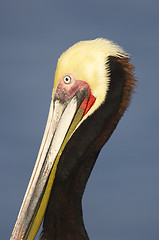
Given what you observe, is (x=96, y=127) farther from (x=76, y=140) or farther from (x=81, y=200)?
(x=81, y=200)

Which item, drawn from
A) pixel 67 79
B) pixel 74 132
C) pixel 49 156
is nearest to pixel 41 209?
pixel 49 156

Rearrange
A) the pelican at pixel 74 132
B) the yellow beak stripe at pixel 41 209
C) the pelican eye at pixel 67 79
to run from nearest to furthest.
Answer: the pelican at pixel 74 132 → the yellow beak stripe at pixel 41 209 → the pelican eye at pixel 67 79

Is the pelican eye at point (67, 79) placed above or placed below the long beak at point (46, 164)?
above

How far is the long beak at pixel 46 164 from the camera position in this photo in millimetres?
Answer: 6230

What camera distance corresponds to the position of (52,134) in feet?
20.9

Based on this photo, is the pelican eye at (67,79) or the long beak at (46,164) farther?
the pelican eye at (67,79)

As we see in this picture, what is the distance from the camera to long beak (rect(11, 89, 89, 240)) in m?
6.23

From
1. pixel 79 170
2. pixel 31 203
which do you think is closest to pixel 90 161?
pixel 79 170

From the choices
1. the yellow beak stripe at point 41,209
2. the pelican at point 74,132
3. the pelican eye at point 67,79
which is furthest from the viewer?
the pelican eye at point 67,79

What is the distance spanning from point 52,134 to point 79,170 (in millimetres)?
696

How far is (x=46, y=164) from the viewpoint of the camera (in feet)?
20.6

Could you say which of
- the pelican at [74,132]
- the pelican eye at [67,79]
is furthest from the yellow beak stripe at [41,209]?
the pelican eye at [67,79]

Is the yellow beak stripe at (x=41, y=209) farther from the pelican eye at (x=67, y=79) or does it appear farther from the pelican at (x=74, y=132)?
the pelican eye at (x=67, y=79)

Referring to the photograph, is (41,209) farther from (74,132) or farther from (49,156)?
(74,132)
